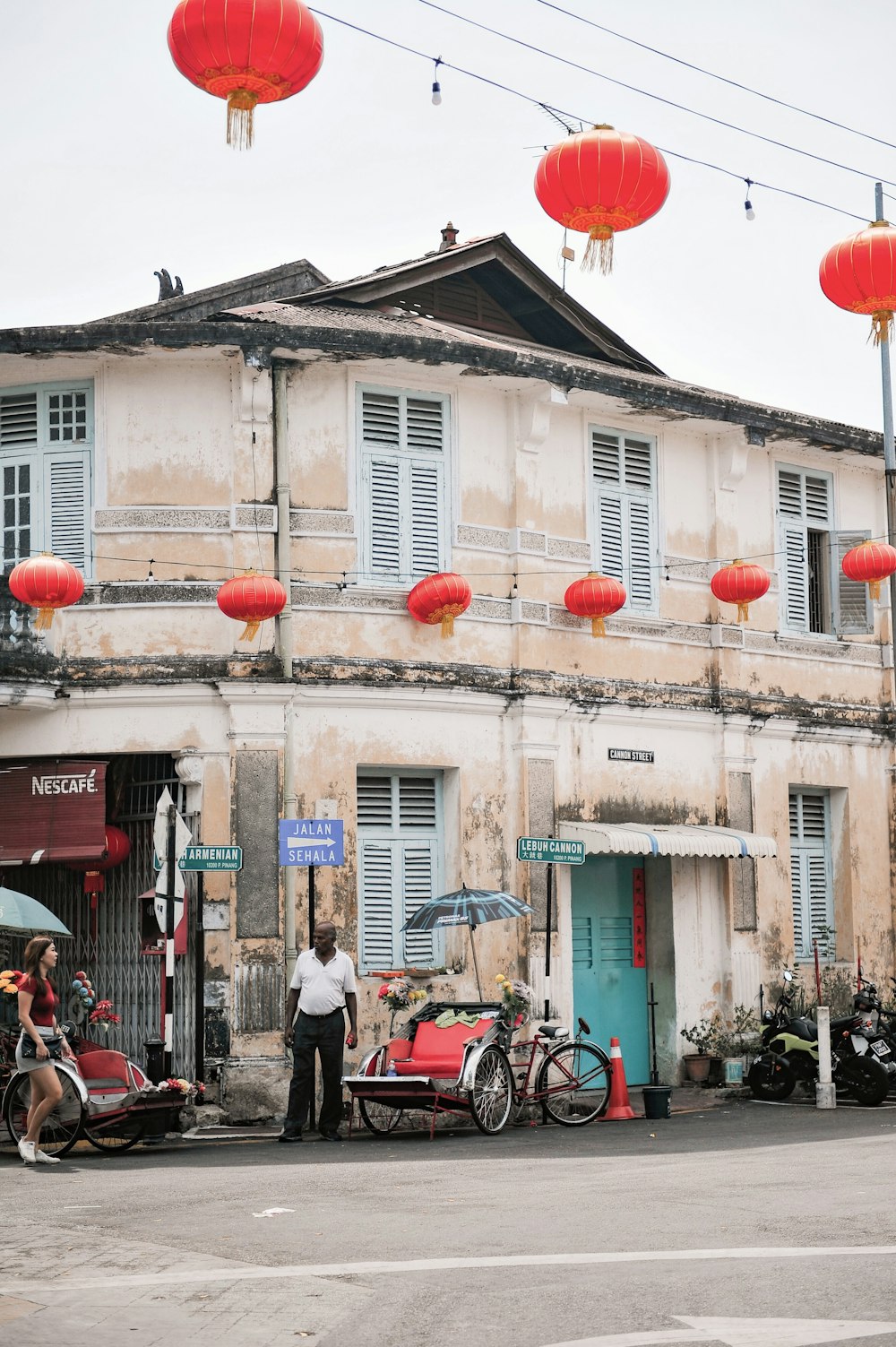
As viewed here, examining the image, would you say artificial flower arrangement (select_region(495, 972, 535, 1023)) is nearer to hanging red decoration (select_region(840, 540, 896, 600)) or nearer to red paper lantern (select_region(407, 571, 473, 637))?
red paper lantern (select_region(407, 571, 473, 637))

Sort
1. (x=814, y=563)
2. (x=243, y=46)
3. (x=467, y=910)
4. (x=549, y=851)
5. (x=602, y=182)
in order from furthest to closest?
(x=814, y=563)
(x=549, y=851)
(x=467, y=910)
(x=602, y=182)
(x=243, y=46)

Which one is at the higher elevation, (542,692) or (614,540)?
(614,540)

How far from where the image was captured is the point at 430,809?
17.4 metres

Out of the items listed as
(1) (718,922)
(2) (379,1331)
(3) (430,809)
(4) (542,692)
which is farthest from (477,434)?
(2) (379,1331)

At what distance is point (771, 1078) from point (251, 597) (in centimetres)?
727

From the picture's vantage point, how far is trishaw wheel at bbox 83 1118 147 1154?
43.9 ft

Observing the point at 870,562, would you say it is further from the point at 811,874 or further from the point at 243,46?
the point at 243,46

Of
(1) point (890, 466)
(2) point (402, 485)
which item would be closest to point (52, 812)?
(2) point (402, 485)

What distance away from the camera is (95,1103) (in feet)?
43.1

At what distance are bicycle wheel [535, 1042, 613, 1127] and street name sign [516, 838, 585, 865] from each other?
1.77 metres

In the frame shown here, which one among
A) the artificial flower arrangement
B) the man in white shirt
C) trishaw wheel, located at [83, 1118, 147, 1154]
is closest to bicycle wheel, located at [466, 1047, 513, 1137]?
the artificial flower arrangement

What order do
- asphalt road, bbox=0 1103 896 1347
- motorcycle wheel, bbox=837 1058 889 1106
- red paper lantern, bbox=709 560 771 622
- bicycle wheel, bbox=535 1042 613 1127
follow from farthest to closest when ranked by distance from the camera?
1. red paper lantern, bbox=709 560 771 622
2. motorcycle wheel, bbox=837 1058 889 1106
3. bicycle wheel, bbox=535 1042 613 1127
4. asphalt road, bbox=0 1103 896 1347

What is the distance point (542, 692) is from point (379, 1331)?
1115cm

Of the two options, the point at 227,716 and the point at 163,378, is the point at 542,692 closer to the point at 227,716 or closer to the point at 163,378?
the point at 227,716
